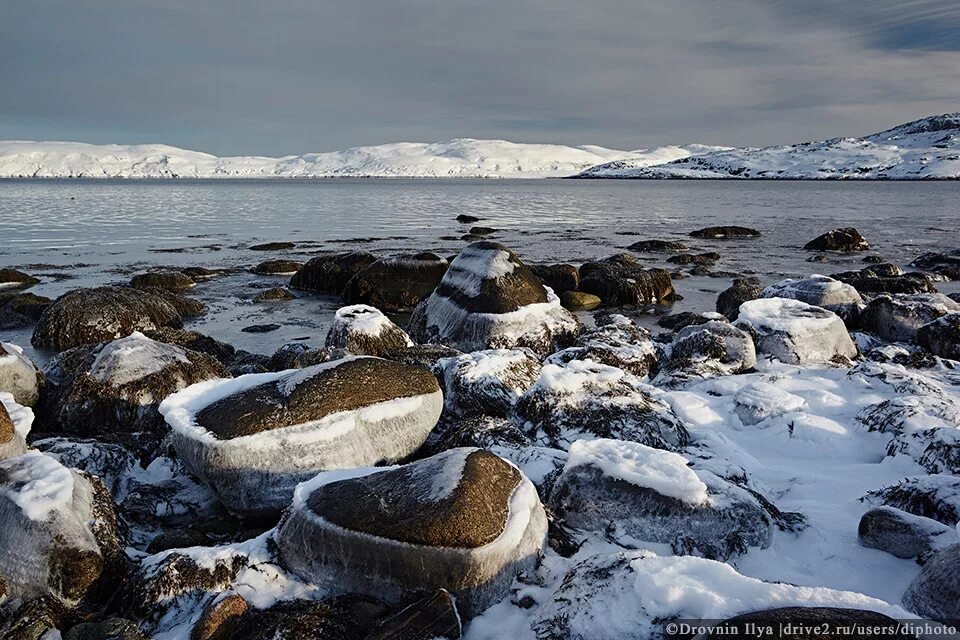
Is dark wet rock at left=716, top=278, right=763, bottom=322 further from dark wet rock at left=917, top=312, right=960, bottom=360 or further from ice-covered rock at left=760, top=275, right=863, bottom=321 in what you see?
dark wet rock at left=917, top=312, right=960, bottom=360

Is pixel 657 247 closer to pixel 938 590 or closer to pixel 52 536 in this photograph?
pixel 938 590

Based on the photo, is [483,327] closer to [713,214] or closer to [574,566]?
[574,566]

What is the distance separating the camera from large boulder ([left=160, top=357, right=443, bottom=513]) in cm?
518

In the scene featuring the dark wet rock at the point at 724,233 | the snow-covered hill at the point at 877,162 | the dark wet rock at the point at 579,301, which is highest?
the snow-covered hill at the point at 877,162

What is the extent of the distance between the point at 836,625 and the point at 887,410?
4.53 metres

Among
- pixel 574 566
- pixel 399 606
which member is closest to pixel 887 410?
pixel 574 566

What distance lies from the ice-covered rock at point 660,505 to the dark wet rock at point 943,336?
6943 mm

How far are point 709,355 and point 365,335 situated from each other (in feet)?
15.8

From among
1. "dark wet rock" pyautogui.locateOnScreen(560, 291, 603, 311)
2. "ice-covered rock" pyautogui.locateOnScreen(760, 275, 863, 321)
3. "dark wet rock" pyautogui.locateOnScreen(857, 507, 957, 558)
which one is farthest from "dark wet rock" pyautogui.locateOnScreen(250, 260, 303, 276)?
"dark wet rock" pyautogui.locateOnScreen(857, 507, 957, 558)

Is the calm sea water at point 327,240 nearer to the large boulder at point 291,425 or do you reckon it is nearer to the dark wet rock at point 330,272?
the dark wet rock at point 330,272

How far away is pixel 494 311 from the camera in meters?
10.1

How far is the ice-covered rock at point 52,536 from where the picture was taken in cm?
404

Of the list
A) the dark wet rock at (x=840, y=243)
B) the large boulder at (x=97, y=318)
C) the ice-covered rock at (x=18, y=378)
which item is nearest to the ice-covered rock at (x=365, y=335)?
the ice-covered rock at (x=18, y=378)

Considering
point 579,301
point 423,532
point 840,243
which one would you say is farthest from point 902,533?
point 840,243
